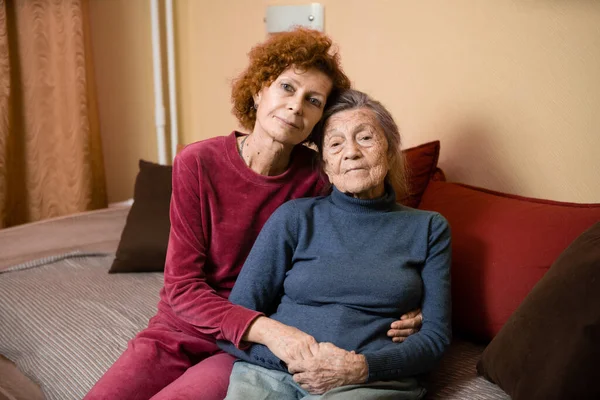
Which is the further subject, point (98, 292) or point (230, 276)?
point (98, 292)

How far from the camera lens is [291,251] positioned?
1.26 meters

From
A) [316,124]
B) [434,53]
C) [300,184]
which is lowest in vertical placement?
[300,184]

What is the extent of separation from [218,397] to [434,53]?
49.0 inches

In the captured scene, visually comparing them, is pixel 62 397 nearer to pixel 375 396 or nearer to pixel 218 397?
pixel 218 397

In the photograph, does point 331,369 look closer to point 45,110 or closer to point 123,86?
point 45,110

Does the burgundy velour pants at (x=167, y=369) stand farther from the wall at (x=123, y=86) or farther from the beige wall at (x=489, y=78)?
the wall at (x=123, y=86)

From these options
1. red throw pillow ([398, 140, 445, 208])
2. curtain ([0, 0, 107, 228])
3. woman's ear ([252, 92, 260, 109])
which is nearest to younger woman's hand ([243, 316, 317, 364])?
woman's ear ([252, 92, 260, 109])

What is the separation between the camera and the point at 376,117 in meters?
1.30

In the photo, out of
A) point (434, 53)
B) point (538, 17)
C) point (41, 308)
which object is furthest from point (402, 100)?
point (41, 308)

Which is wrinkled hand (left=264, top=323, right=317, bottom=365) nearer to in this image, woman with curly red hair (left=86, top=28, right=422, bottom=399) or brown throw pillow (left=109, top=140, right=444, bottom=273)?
woman with curly red hair (left=86, top=28, right=422, bottom=399)

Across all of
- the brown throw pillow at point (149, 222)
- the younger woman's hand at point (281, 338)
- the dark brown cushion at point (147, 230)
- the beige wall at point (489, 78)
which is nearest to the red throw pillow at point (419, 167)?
the brown throw pillow at point (149, 222)

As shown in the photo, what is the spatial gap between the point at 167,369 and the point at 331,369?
41 centimetres

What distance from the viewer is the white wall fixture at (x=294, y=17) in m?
2.11

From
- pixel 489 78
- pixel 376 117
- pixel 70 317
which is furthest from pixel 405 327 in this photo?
pixel 70 317
